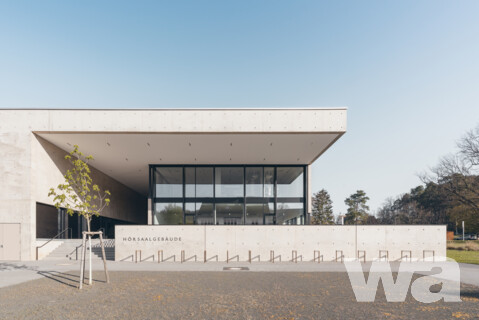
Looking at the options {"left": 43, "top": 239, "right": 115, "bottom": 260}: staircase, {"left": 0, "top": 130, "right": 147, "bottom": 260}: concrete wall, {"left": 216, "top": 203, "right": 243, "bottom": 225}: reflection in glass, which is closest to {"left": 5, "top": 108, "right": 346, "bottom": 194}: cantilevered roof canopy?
{"left": 0, "top": 130, "right": 147, "bottom": 260}: concrete wall

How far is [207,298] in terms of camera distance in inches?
328

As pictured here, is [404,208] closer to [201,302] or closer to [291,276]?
[291,276]

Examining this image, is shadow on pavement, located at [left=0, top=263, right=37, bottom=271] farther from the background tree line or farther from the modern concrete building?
the background tree line

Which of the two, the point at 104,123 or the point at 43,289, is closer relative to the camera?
the point at 43,289

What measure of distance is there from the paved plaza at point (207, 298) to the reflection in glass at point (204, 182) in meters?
9.77

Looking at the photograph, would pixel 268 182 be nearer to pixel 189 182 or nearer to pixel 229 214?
pixel 229 214

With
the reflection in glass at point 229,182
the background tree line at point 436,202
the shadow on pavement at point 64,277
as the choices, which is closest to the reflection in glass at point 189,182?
the reflection in glass at point 229,182

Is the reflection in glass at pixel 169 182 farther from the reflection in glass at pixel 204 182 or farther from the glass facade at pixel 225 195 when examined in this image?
the reflection in glass at pixel 204 182

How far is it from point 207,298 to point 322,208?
5427 cm

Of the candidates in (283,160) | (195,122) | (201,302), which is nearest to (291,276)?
(201,302)

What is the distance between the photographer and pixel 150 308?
734cm

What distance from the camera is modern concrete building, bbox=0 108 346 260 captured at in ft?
53.0

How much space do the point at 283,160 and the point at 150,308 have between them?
50.6ft

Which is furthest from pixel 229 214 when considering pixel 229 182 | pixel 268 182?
pixel 268 182
